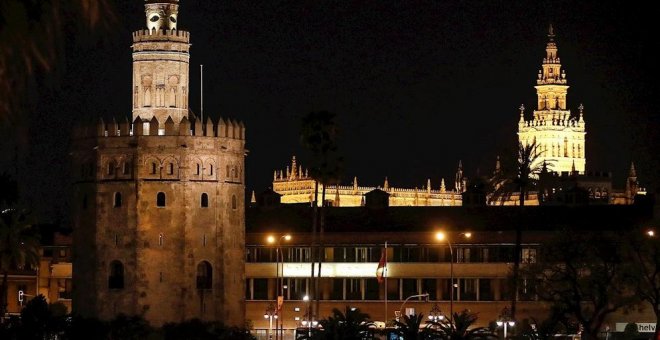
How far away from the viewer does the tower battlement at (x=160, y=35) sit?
110938 millimetres

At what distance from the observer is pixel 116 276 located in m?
107

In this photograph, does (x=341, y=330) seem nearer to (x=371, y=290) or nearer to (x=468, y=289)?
(x=468, y=289)

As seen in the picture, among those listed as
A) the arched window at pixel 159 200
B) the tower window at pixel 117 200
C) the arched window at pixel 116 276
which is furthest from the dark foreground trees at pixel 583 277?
the tower window at pixel 117 200

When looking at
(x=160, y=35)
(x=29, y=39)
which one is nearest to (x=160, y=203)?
(x=160, y=35)

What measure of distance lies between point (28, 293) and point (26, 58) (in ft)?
428

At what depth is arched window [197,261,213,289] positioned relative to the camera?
4225 inches

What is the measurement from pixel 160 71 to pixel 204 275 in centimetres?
1353

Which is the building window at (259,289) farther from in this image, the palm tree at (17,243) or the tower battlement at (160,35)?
the palm tree at (17,243)

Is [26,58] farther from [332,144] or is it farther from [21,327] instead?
[332,144]

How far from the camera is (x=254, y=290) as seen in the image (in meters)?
125

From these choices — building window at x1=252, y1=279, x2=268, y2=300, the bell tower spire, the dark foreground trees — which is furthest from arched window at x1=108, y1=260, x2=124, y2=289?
the dark foreground trees

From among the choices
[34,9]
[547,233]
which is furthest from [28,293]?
[34,9]

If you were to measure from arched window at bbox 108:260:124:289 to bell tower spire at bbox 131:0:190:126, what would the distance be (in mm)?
9563

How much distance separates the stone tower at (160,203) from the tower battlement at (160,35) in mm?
64
